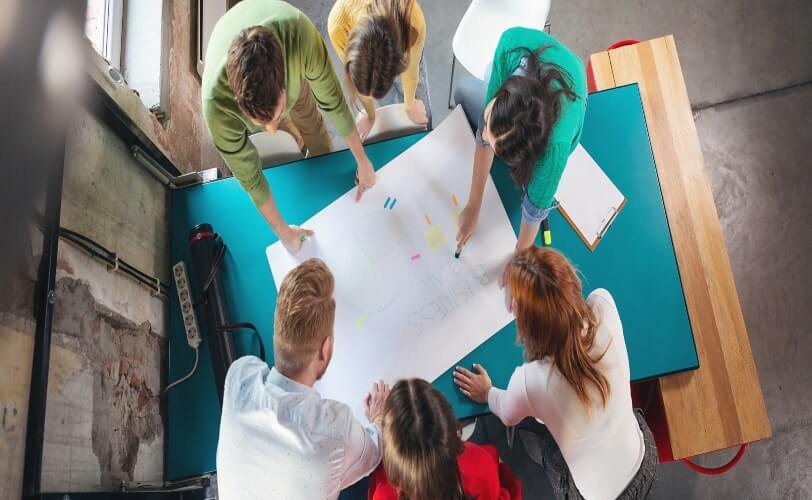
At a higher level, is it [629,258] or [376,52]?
[376,52]

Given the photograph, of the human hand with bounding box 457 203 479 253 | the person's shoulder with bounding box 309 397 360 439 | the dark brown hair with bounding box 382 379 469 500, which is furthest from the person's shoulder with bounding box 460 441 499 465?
the human hand with bounding box 457 203 479 253

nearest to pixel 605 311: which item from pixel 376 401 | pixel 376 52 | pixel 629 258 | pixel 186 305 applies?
pixel 629 258

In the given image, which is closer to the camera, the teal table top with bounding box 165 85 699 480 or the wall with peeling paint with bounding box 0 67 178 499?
the wall with peeling paint with bounding box 0 67 178 499

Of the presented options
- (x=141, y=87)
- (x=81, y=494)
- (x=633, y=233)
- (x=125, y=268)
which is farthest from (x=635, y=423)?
(x=141, y=87)

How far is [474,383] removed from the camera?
1.49 meters

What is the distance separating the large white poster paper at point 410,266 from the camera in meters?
1.53

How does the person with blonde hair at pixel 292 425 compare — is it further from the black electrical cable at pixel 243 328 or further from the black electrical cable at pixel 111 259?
the black electrical cable at pixel 111 259

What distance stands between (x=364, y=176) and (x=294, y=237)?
0.99ft

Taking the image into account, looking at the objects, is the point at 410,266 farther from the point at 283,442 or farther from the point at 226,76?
the point at 226,76

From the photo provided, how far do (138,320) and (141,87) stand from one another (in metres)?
0.91

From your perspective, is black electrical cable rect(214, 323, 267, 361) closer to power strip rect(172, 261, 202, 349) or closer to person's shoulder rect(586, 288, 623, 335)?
power strip rect(172, 261, 202, 349)

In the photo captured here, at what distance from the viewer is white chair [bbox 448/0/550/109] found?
1780 mm

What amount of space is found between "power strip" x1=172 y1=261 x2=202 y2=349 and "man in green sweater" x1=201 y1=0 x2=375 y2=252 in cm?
37

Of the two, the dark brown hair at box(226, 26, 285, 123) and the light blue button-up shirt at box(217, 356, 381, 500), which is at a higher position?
the dark brown hair at box(226, 26, 285, 123)
